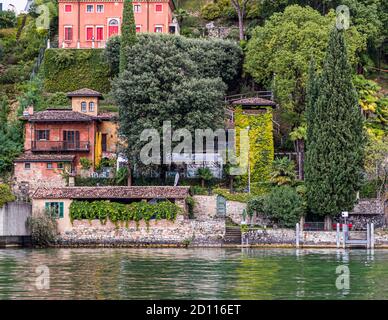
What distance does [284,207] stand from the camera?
69875 mm

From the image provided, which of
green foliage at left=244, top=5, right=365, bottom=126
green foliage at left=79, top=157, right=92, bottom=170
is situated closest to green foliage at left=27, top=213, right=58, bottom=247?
green foliage at left=79, top=157, right=92, bottom=170

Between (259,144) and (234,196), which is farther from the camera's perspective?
(259,144)

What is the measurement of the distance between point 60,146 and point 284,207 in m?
19.0

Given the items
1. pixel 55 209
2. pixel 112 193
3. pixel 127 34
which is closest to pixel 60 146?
pixel 112 193

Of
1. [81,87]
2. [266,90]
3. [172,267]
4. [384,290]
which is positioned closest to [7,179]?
[81,87]

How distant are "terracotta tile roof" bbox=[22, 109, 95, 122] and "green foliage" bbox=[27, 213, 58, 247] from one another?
13456 millimetres

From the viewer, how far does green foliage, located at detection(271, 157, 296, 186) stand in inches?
2908

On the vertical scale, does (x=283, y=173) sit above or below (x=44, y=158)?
below

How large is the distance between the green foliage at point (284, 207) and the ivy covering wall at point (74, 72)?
26.4m

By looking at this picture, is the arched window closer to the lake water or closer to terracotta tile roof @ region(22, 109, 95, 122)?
terracotta tile roof @ region(22, 109, 95, 122)

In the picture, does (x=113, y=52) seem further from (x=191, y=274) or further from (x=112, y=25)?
(x=191, y=274)

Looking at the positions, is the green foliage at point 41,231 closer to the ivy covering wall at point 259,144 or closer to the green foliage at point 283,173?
Result: the ivy covering wall at point 259,144

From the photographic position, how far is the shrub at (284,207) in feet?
Answer: 228
